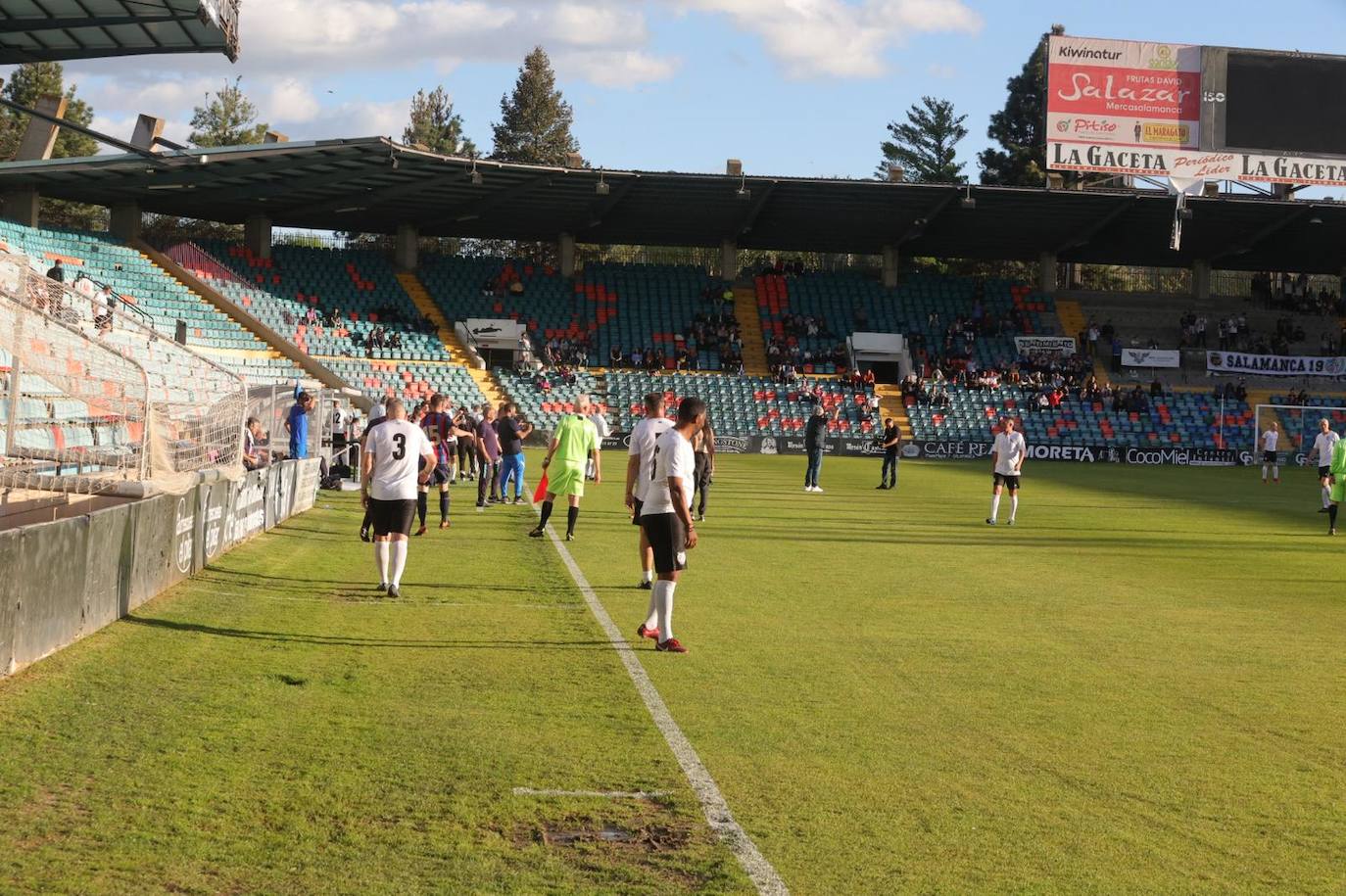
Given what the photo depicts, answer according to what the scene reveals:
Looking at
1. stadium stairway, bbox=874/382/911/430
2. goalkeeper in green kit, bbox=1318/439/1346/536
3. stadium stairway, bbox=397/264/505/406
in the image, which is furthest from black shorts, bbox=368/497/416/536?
stadium stairway, bbox=874/382/911/430

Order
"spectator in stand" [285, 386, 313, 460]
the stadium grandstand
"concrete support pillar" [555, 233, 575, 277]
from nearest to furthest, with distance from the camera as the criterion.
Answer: the stadium grandstand
"spectator in stand" [285, 386, 313, 460]
"concrete support pillar" [555, 233, 575, 277]

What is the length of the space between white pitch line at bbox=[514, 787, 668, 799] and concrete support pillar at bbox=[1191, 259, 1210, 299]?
207ft

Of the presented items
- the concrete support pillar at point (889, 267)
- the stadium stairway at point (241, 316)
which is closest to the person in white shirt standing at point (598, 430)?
the stadium stairway at point (241, 316)

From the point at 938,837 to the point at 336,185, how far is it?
1910 inches

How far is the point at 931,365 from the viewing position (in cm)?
5912

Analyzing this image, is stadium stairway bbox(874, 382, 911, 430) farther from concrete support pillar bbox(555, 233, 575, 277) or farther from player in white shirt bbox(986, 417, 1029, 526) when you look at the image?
player in white shirt bbox(986, 417, 1029, 526)

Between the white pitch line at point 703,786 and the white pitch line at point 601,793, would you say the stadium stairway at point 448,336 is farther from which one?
the white pitch line at point 601,793

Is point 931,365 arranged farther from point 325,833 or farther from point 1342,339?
point 325,833

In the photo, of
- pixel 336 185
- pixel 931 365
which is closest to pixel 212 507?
pixel 336 185

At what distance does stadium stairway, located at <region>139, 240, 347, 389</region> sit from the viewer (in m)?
47.7

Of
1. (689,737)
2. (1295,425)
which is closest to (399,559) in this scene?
(689,737)

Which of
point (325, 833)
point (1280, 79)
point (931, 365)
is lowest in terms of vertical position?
point (325, 833)

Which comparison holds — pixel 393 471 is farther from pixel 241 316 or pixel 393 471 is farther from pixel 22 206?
pixel 22 206

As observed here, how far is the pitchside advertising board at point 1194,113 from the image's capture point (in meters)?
51.0
